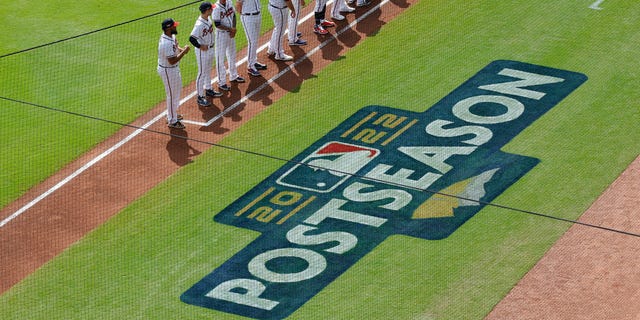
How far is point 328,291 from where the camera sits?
14.2 meters

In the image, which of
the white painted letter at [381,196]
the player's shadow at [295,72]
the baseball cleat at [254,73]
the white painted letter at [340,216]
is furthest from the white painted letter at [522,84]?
the white painted letter at [340,216]

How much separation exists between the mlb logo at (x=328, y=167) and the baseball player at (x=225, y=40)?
239 centimetres

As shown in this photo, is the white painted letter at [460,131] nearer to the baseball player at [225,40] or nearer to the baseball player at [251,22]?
the baseball player at [251,22]

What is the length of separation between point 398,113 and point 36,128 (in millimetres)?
5183

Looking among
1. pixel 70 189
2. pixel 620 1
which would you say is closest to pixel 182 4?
pixel 70 189

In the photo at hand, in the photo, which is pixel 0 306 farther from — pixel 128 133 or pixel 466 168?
pixel 466 168

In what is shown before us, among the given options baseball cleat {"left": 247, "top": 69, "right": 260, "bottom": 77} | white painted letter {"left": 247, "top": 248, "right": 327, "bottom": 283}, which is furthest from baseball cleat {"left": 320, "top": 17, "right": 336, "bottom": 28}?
white painted letter {"left": 247, "top": 248, "right": 327, "bottom": 283}

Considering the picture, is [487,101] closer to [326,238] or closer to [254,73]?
[254,73]

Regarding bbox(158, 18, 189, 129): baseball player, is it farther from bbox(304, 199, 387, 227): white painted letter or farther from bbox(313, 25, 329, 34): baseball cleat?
bbox(313, 25, 329, 34): baseball cleat

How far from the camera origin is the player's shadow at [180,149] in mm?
16891

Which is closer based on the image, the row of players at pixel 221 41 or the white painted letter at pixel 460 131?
the white painted letter at pixel 460 131

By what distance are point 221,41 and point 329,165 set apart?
3.08m

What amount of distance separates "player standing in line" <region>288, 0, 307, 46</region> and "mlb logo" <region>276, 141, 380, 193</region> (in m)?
3.16

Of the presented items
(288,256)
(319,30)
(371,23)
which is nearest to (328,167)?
(288,256)
